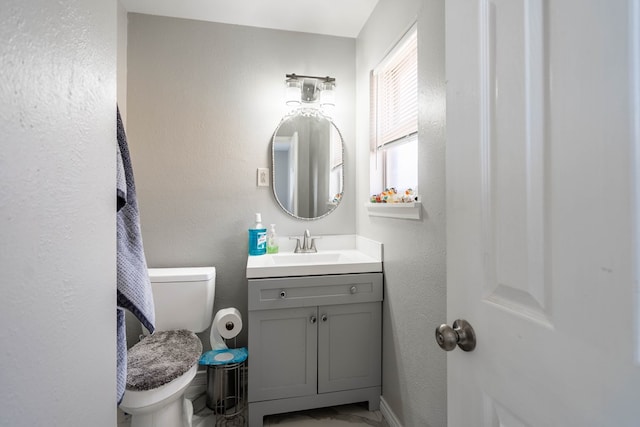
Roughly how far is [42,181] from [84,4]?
32cm

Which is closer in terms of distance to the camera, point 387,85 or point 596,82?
point 596,82

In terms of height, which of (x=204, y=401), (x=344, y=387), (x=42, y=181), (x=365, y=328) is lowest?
(x=204, y=401)

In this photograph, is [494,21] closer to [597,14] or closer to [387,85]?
[597,14]

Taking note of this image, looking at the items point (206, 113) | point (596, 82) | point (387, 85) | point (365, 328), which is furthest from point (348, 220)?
point (596, 82)

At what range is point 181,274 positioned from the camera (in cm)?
166

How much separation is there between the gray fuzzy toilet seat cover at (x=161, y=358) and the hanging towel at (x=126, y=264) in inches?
14.3

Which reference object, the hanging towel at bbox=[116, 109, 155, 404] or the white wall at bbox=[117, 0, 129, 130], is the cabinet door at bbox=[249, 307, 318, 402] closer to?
the hanging towel at bbox=[116, 109, 155, 404]

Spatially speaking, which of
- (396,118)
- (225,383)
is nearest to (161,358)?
(225,383)

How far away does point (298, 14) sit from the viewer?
1.83 meters

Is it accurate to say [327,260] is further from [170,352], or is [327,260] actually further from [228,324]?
[170,352]

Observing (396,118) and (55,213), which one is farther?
(396,118)

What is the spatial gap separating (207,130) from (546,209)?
1.88m

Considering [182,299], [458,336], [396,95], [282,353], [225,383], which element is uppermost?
[396,95]

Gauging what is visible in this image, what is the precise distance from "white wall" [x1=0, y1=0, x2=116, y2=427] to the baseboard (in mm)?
1347
